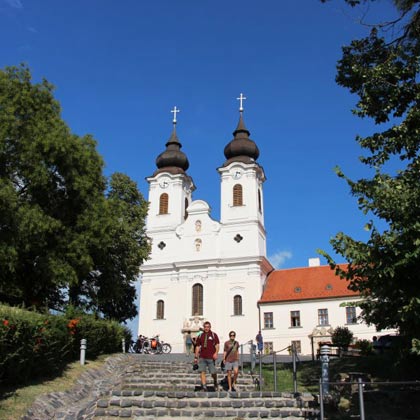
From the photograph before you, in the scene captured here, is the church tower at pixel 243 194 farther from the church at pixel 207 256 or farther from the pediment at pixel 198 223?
the pediment at pixel 198 223

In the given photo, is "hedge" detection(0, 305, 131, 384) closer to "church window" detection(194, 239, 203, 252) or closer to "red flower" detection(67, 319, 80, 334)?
"red flower" detection(67, 319, 80, 334)

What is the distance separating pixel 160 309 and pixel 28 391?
3449 centimetres

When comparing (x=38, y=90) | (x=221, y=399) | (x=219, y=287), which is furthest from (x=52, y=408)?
(x=219, y=287)

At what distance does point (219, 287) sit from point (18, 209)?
86.8ft

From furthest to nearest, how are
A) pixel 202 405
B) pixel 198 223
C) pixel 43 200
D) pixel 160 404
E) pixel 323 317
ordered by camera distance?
1. pixel 198 223
2. pixel 323 317
3. pixel 43 200
4. pixel 202 405
5. pixel 160 404

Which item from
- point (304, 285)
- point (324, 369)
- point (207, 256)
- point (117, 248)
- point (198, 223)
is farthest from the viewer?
point (198, 223)

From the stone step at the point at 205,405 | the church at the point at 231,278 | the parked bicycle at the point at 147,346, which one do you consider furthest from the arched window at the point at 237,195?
the stone step at the point at 205,405

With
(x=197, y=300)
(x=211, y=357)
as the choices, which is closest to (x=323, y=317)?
(x=197, y=300)

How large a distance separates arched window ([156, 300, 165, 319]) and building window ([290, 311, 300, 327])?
11.0 meters

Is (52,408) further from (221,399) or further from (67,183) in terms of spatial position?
(67,183)

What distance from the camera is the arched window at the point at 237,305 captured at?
1709 inches

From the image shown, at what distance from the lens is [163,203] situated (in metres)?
49.9

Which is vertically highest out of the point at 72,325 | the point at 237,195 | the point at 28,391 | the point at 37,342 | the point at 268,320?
the point at 237,195

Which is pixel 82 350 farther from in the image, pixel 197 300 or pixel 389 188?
pixel 197 300
